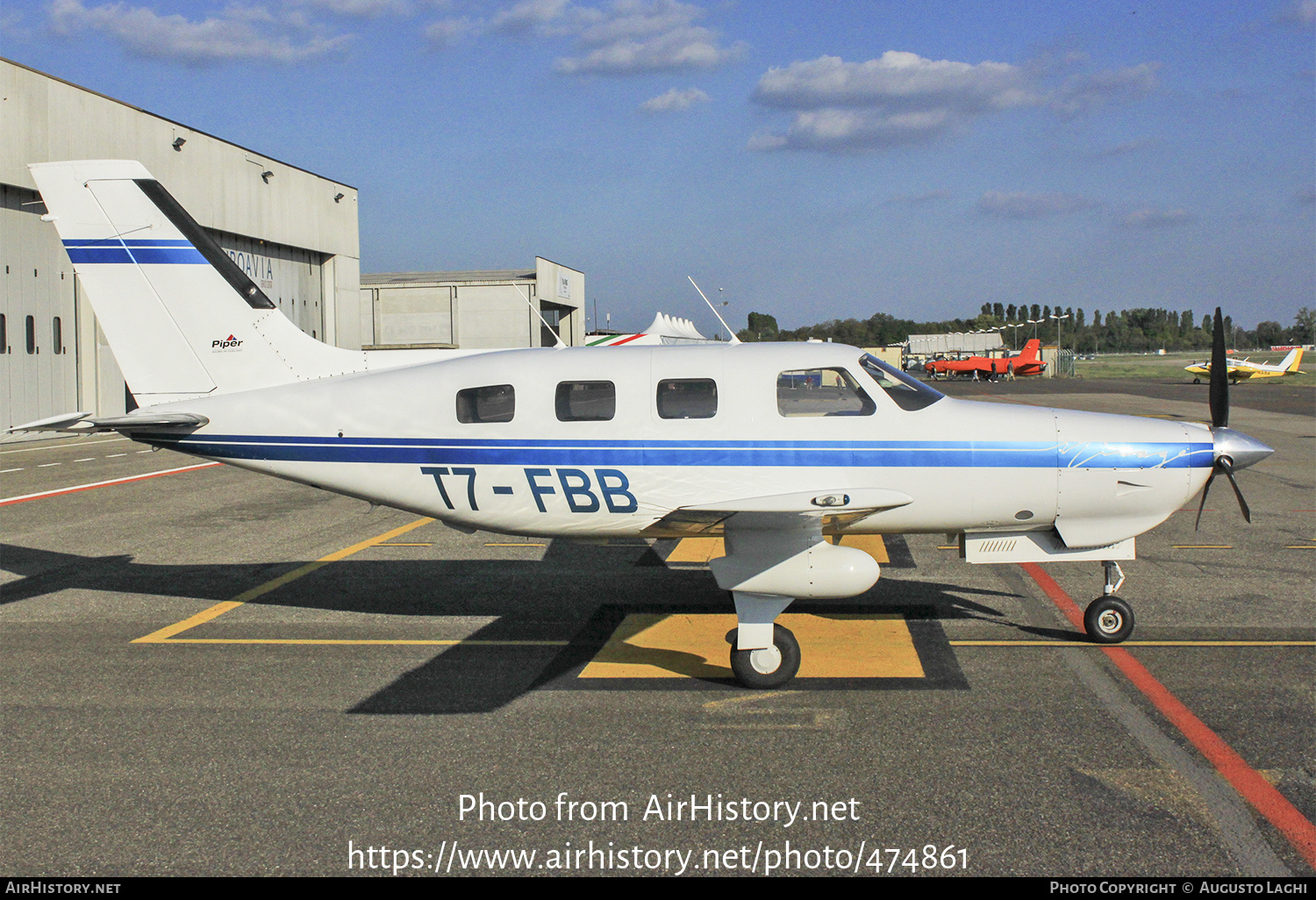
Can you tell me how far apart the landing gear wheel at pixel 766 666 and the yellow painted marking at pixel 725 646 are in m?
0.33

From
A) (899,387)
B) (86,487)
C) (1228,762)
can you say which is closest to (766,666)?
(899,387)

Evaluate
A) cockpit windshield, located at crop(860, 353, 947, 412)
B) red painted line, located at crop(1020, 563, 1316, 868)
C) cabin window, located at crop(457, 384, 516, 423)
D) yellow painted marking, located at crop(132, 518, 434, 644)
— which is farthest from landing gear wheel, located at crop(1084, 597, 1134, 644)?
yellow painted marking, located at crop(132, 518, 434, 644)

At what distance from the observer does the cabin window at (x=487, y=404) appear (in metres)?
7.60

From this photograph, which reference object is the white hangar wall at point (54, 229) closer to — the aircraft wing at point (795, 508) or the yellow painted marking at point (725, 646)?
the yellow painted marking at point (725, 646)

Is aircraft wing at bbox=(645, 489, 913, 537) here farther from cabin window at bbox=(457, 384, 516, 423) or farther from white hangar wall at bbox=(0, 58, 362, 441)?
white hangar wall at bbox=(0, 58, 362, 441)

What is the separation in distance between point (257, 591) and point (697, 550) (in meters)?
5.22

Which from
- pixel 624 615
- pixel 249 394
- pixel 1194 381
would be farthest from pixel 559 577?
pixel 1194 381

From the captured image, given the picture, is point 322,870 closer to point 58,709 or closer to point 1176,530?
point 58,709

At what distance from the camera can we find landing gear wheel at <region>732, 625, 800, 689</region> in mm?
6918

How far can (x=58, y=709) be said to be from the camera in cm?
660

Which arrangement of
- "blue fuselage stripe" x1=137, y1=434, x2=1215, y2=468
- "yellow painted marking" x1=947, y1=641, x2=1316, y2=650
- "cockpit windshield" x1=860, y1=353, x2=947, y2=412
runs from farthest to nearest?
"yellow painted marking" x1=947, y1=641, x2=1316, y2=650, "cockpit windshield" x1=860, y1=353, x2=947, y2=412, "blue fuselage stripe" x1=137, y1=434, x2=1215, y2=468

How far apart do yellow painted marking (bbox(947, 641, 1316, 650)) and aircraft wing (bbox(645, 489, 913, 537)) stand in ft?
5.44

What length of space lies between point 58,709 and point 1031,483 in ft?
24.5

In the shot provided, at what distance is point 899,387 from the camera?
296 inches
